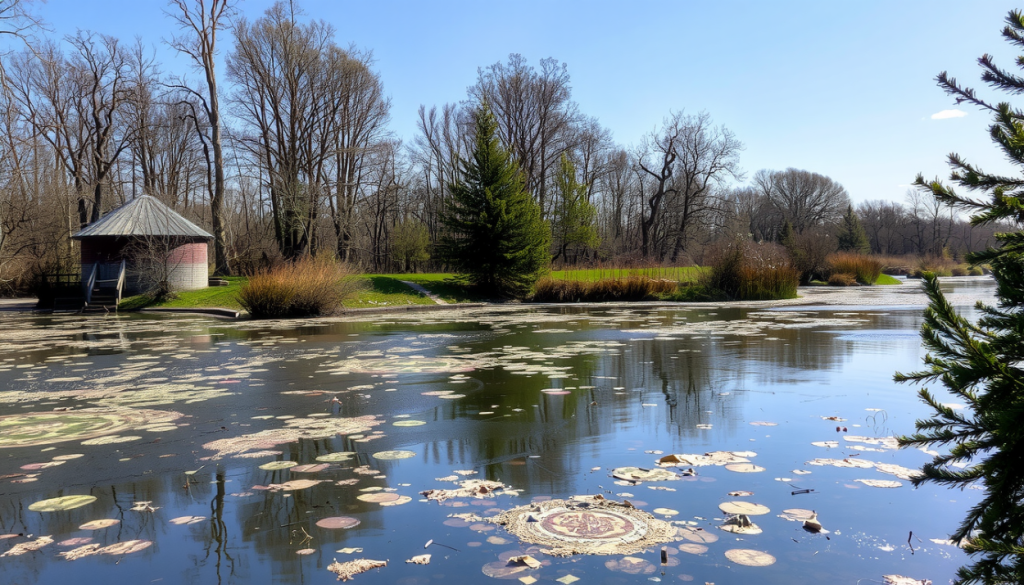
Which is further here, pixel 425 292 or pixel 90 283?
pixel 425 292

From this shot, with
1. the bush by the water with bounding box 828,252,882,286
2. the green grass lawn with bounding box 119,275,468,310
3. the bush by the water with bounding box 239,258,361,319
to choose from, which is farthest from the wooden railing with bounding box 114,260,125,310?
the bush by the water with bounding box 828,252,882,286

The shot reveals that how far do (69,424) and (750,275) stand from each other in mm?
27264

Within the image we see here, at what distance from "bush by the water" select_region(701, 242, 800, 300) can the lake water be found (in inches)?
698

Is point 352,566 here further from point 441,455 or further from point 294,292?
point 294,292

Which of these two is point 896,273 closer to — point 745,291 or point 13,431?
point 745,291

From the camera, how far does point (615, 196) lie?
241 ft

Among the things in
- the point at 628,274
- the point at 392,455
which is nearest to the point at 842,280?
the point at 628,274

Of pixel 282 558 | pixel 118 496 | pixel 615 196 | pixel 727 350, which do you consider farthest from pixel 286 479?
pixel 615 196

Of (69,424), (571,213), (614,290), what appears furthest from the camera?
(571,213)

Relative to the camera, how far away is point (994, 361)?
2.41 metres

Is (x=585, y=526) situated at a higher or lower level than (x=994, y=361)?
lower

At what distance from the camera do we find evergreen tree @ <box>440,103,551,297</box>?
3291 centimetres

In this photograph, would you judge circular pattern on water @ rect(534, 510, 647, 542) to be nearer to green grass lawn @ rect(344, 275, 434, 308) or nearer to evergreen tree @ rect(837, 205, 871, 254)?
green grass lawn @ rect(344, 275, 434, 308)

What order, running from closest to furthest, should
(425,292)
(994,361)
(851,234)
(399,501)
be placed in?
(994,361)
(399,501)
(425,292)
(851,234)
